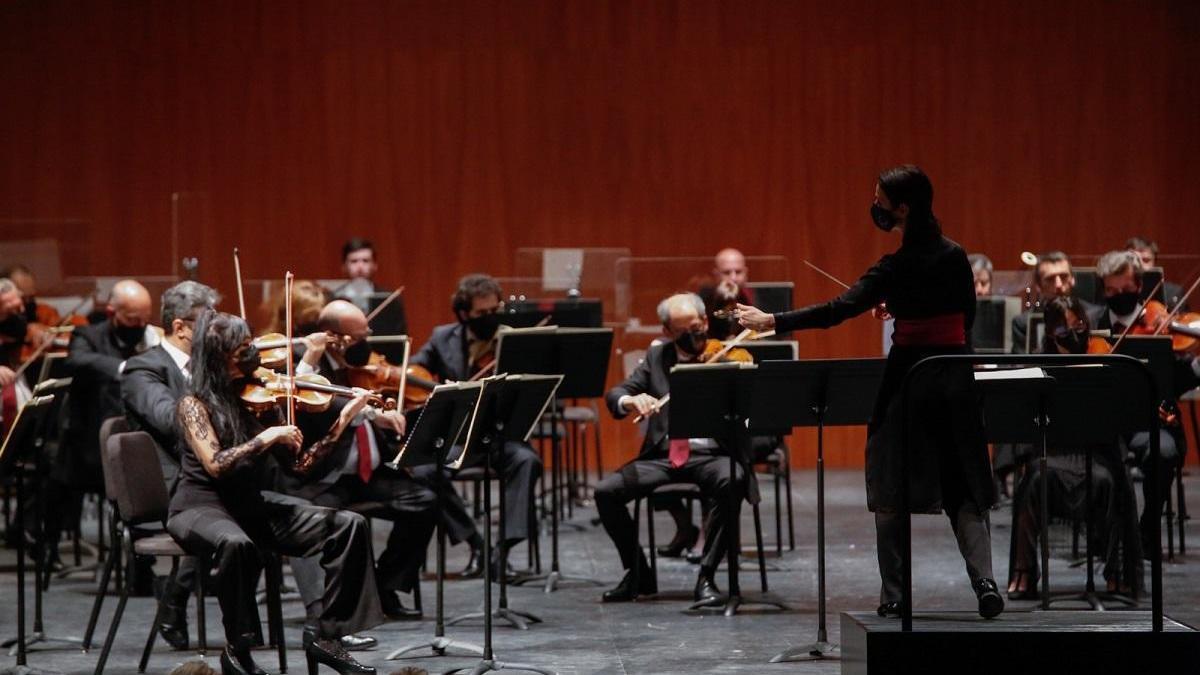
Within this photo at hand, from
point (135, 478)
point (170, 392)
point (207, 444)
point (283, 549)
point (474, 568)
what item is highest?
point (170, 392)

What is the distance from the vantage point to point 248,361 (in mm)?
4844

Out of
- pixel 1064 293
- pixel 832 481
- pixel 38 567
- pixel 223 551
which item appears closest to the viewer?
pixel 223 551

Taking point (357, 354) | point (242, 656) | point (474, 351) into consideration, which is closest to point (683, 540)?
point (474, 351)

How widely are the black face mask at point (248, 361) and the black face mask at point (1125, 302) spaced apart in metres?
3.80

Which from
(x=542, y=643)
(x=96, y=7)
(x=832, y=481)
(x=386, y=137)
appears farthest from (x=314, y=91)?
(x=542, y=643)

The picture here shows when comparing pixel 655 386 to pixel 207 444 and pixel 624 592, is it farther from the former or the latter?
pixel 207 444

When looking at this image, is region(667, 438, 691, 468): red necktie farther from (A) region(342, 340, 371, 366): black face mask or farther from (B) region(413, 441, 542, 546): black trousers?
(A) region(342, 340, 371, 366): black face mask

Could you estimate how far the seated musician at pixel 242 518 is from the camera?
473 cm

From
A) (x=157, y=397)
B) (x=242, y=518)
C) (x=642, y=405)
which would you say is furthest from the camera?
(x=642, y=405)

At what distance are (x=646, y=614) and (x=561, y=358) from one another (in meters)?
1.08

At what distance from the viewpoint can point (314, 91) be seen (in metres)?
10.1

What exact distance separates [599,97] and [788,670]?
5809mm

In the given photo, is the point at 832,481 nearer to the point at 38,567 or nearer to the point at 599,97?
the point at 599,97

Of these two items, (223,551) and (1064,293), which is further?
(1064,293)
